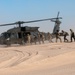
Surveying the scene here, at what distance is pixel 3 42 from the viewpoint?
113ft

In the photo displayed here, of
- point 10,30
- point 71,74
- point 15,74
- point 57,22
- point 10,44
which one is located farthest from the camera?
point 57,22

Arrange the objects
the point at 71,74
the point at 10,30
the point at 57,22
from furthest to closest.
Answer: the point at 57,22 → the point at 10,30 → the point at 71,74

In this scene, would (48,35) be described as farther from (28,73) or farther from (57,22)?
(28,73)

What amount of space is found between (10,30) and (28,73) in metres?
26.0

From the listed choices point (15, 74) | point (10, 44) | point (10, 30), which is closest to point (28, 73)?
point (15, 74)

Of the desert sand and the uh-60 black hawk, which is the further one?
the uh-60 black hawk

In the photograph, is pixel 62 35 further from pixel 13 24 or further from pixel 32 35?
pixel 13 24

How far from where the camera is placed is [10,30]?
35.1m

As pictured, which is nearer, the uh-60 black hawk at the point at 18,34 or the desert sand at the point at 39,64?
the desert sand at the point at 39,64

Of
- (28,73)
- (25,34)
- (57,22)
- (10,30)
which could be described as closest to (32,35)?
(25,34)

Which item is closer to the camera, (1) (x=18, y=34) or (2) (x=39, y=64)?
(2) (x=39, y=64)

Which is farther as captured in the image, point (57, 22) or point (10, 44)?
point (57, 22)

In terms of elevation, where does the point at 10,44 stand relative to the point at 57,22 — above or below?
below

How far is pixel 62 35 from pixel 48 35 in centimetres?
225
